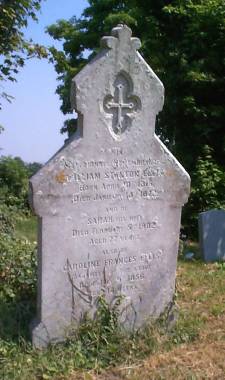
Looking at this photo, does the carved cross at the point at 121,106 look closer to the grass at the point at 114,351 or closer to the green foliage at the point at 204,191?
the grass at the point at 114,351

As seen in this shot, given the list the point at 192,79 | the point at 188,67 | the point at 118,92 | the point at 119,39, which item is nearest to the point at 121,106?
the point at 118,92

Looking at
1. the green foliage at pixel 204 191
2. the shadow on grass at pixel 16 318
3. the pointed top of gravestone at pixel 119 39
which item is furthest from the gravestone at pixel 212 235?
the pointed top of gravestone at pixel 119 39

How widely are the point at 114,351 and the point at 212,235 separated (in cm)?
405

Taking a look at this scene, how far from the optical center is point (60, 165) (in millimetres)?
4234

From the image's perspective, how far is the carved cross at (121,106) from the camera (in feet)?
14.6

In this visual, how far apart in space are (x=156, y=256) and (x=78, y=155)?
3.92 ft

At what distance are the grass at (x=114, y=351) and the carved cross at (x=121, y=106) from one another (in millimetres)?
1469

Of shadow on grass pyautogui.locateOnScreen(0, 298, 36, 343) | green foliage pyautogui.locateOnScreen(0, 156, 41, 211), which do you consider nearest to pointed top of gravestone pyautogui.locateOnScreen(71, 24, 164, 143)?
shadow on grass pyautogui.locateOnScreen(0, 298, 36, 343)

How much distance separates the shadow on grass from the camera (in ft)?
14.5

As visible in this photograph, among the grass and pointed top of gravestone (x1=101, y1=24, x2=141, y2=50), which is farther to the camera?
pointed top of gravestone (x1=101, y1=24, x2=141, y2=50)

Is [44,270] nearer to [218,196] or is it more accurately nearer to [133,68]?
[133,68]

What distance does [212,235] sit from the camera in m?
8.08

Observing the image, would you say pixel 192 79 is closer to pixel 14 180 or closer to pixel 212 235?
pixel 212 235

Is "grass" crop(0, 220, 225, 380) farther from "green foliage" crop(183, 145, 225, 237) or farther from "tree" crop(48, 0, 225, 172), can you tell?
"tree" crop(48, 0, 225, 172)
